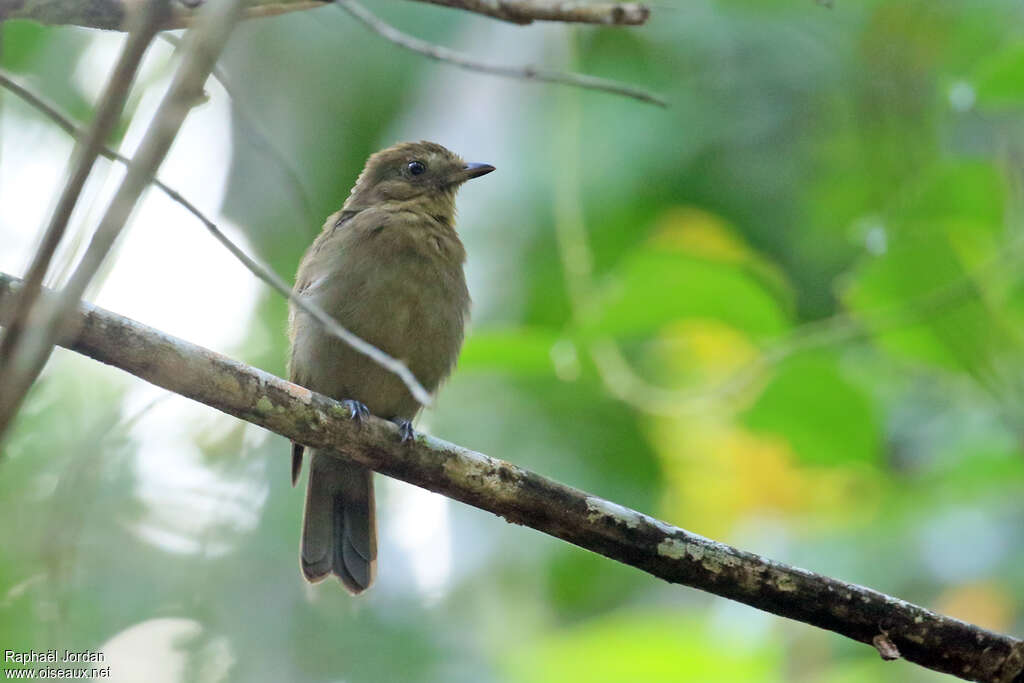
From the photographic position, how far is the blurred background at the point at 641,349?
4.31m

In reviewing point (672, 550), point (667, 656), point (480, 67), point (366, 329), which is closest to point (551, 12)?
point (480, 67)

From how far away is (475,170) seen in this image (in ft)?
16.6

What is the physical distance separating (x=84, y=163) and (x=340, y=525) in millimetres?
3602

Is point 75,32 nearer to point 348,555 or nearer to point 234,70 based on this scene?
point 234,70

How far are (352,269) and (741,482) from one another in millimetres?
2862

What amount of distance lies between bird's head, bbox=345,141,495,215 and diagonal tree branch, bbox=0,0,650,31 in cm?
180

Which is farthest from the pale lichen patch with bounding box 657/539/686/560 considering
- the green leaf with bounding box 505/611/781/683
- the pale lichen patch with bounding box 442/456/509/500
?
the green leaf with bounding box 505/611/781/683

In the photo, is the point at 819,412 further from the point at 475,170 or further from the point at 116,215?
the point at 116,215

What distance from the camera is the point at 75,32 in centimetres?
581

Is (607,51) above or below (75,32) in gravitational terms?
above

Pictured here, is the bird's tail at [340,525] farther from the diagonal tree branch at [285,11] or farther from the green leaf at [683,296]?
the diagonal tree branch at [285,11]

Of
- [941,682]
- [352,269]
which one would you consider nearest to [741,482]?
[941,682]

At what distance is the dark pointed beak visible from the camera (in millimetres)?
5059

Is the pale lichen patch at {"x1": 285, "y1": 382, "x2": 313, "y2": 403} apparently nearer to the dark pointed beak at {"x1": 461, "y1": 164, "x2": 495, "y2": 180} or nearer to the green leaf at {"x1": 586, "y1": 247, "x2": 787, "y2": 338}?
the green leaf at {"x1": 586, "y1": 247, "x2": 787, "y2": 338}
